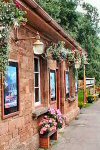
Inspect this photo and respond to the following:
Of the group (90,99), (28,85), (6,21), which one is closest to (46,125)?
(28,85)

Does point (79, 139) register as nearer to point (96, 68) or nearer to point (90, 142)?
point (90, 142)

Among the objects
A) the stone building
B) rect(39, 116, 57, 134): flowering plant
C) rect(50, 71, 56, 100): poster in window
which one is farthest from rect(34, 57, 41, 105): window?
rect(50, 71, 56, 100): poster in window

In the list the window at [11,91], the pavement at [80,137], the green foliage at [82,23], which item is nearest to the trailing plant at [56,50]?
the pavement at [80,137]

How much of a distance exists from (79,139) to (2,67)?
6.13m

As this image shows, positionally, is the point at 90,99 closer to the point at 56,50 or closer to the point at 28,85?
the point at 56,50

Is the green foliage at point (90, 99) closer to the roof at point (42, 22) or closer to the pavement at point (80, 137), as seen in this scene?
the pavement at point (80, 137)

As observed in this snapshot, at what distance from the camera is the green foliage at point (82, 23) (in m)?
29.8

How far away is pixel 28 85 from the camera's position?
10.3 meters

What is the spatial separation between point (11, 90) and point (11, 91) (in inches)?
0.8

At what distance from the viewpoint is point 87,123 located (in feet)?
54.2

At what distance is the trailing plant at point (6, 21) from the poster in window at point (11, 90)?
143cm

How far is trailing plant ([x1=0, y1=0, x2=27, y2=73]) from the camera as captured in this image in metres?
6.54

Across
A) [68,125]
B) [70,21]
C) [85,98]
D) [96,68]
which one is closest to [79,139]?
[68,125]

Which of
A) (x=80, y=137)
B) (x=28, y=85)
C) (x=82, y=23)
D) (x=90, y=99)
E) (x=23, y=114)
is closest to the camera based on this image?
(x=23, y=114)
